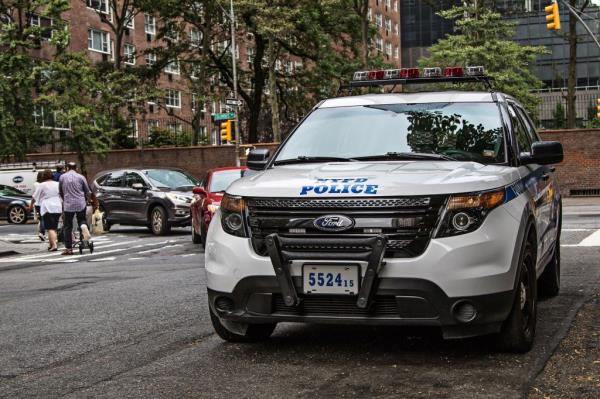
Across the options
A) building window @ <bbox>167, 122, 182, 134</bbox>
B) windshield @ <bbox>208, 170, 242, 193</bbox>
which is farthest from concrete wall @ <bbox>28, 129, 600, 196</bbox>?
windshield @ <bbox>208, 170, 242, 193</bbox>

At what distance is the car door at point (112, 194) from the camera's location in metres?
25.0

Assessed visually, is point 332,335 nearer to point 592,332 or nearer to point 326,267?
point 326,267

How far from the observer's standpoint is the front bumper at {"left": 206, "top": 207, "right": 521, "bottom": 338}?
538 cm

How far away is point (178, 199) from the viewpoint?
23.5 m

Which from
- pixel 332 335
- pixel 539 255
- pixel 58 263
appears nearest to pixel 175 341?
pixel 332 335

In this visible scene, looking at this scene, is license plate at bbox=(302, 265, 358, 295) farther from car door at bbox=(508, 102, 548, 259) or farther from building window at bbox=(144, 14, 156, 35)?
building window at bbox=(144, 14, 156, 35)

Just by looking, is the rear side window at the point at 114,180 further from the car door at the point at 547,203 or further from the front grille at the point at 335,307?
the front grille at the point at 335,307

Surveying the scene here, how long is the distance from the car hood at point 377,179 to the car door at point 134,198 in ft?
59.6

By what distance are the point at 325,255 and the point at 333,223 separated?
19cm

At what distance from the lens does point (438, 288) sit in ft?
17.7

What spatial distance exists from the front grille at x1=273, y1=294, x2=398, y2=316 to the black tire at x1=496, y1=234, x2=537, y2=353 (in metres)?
0.79

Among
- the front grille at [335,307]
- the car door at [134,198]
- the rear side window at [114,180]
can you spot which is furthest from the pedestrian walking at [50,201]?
the front grille at [335,307]

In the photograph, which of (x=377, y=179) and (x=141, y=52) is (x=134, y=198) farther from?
(x=141, y=52)

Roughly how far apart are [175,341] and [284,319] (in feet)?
4.38
